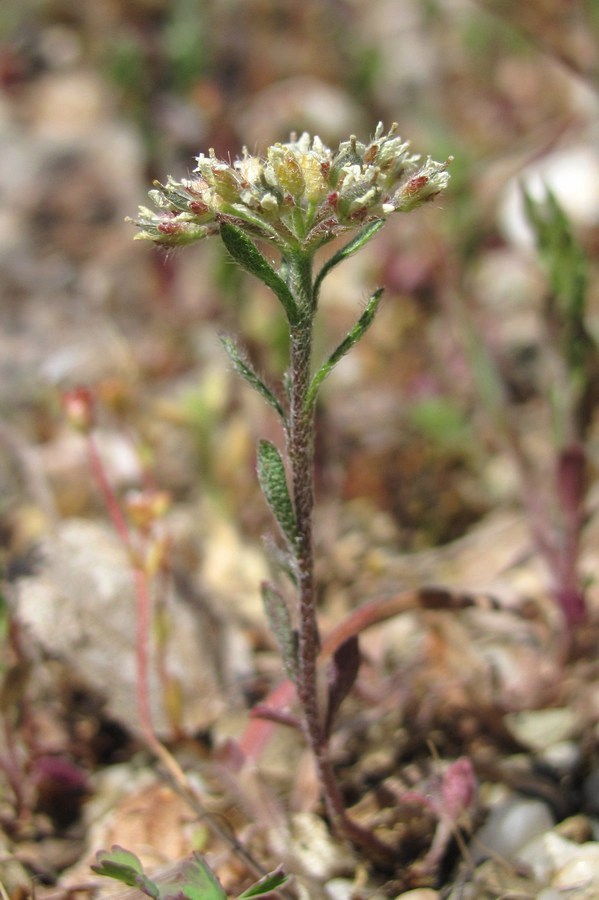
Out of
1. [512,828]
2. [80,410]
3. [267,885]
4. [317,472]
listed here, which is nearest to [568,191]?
[317,472]

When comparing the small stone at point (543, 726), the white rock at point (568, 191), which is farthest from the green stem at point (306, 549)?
the white rock at point (568, 191)

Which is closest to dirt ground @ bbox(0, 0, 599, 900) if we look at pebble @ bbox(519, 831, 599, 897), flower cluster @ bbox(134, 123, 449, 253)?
pebble @ bbox(519, 831, 599, 897)

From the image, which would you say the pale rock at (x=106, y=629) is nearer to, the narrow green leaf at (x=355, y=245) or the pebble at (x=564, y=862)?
the pebble at (x=564, y=862)

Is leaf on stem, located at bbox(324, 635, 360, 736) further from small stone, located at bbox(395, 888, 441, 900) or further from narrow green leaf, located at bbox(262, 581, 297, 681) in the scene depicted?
small stone, located at bbox(395, 888, 441, 900)

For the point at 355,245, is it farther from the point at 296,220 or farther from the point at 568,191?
the point at 568,191

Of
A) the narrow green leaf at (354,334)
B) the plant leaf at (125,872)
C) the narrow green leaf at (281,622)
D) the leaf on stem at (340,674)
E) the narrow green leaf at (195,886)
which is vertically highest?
the narrow green leaf at (354,334)
